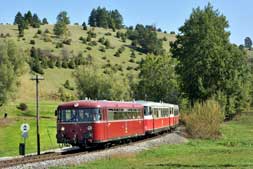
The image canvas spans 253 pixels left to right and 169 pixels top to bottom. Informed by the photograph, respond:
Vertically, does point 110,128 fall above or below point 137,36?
below

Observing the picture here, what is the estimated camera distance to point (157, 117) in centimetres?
5166

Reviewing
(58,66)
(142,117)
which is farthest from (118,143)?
(58,66)

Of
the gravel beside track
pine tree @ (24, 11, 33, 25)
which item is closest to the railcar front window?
the gravel beside track

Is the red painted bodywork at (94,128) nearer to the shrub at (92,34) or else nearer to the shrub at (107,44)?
the shrub at (107,44)

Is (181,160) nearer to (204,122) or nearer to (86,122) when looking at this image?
(86,122)

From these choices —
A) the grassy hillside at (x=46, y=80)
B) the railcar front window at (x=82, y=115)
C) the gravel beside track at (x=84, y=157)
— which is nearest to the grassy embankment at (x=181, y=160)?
the gravel beside track at (x=84, y=157)

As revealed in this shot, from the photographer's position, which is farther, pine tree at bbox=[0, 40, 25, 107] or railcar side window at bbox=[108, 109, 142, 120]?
pine tree at bbox=[0, 40, 25, 107]

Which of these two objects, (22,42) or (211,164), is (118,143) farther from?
(22,42)

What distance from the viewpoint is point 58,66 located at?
129875mm

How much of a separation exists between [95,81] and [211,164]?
71.2 m

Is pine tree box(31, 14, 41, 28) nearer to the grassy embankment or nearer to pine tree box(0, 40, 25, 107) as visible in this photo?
pine tree box(0, 40, 25, 107)

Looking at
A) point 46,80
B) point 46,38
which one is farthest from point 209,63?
point 46,38

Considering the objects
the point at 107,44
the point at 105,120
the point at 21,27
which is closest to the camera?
the point at 105,120

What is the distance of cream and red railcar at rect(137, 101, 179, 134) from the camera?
46725 millimetres
